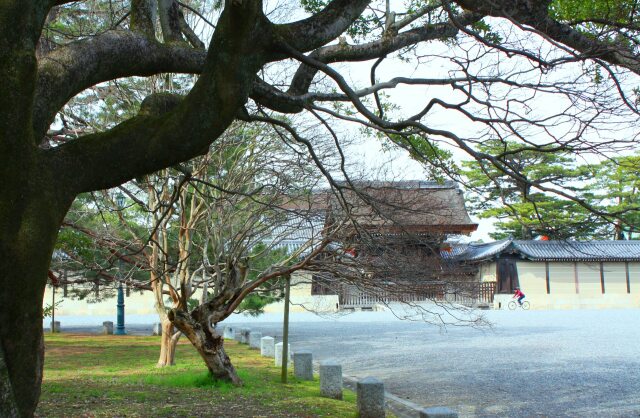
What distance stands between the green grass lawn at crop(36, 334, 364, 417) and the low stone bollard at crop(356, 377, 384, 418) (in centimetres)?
31

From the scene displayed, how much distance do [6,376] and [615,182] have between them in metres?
37.6

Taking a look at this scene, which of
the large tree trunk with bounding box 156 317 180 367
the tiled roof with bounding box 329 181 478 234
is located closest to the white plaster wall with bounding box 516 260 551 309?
the tiled roof with bounding box 329 181 478 234

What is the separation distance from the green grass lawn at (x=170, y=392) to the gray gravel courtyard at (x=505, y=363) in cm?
203

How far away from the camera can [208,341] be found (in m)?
9.66

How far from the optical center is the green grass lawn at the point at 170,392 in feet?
24.8

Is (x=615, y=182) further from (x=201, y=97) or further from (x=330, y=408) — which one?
(x=201, y=97)

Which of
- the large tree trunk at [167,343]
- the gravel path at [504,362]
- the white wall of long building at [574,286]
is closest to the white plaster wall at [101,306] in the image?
the gravel path at [504,362]

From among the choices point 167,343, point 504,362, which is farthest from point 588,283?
point 167,343

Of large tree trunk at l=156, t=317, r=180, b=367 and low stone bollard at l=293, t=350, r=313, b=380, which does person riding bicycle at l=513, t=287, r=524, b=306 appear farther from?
low stone bollard at l=293, t=350, r=313, b=380

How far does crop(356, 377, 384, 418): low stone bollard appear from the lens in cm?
754

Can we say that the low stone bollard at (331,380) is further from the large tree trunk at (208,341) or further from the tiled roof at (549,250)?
the tiled roof at (549,250)

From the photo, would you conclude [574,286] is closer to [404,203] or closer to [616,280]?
[616,280]

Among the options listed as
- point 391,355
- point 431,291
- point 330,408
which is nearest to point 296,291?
point 391,355

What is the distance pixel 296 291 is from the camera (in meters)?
34.3
